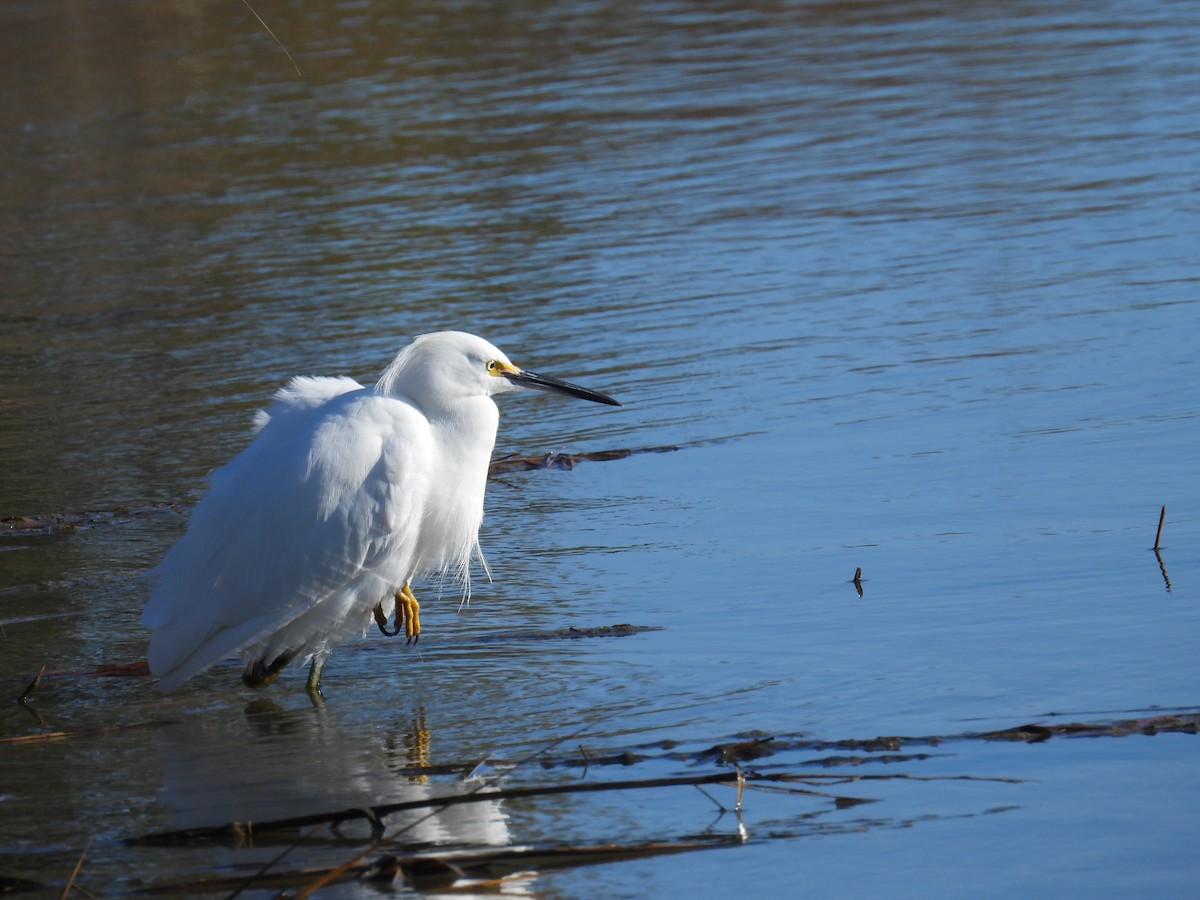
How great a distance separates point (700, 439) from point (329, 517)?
9.07 ft

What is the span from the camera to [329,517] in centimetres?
527

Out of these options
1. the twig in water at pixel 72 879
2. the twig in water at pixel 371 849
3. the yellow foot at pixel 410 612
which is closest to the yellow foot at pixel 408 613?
the yellow foot at pixel 410 612

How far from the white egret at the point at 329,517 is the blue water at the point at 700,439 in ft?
0.84

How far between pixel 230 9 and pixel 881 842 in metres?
28.7

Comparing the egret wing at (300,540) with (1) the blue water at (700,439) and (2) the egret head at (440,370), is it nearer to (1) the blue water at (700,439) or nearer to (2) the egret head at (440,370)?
(2) the egret head at (440,370)

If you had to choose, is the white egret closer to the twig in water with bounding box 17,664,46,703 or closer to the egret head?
the egret head

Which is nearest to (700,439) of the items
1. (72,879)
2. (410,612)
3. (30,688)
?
(410,612)

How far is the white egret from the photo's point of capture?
5.27m

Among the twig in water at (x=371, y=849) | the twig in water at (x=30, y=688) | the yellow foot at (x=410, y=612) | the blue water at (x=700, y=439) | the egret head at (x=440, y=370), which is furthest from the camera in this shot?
Answer: the yellow foot at (x=410, y=612)

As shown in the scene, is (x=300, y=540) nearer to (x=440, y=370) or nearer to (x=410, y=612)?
(x=410, y=612)

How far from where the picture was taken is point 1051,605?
5.37 meters

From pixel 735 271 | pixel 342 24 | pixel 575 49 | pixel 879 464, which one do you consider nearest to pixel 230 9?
pixel 342 24

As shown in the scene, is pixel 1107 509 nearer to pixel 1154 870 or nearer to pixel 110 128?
pixel 1154 870

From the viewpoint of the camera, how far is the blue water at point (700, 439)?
432 cm
